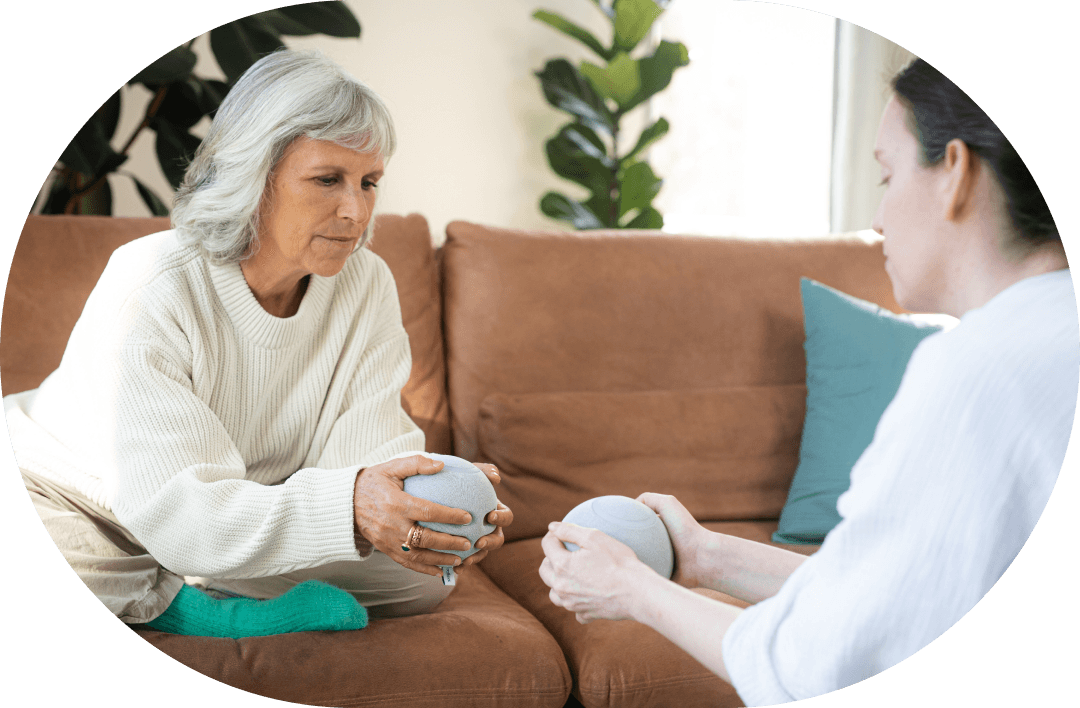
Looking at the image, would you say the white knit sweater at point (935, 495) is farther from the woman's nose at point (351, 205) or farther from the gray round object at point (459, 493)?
the woman's nose at point (351, 205)

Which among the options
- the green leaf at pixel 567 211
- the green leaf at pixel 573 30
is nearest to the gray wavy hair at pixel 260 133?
the green leaf at pixel 567 211

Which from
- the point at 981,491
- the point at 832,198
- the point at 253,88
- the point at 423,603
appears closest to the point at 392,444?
the point at 423,603

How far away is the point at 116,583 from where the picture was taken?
83 centimetres

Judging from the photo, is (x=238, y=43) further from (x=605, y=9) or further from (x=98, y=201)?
(x=605, y=9)

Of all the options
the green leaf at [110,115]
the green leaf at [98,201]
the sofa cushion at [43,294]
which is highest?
the green leaf at [110,115]

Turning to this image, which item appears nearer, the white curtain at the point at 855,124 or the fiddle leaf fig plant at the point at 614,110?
the white curtain at the point at 855,124

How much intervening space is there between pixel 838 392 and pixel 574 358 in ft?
1.25

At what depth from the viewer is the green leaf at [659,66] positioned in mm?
1641

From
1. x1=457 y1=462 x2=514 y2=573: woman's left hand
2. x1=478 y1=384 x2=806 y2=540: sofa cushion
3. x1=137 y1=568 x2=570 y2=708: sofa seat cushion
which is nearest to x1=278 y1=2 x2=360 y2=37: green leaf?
x1=478 y1=384 x2=806 y2=540: sofa cushion

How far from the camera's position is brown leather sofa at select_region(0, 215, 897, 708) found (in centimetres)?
97

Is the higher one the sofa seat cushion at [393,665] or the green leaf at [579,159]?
the green leaf at [579,159]

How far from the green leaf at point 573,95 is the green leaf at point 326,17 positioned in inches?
19.0

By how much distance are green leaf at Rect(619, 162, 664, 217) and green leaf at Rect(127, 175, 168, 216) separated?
2.97ft

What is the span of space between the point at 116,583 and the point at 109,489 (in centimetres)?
10
